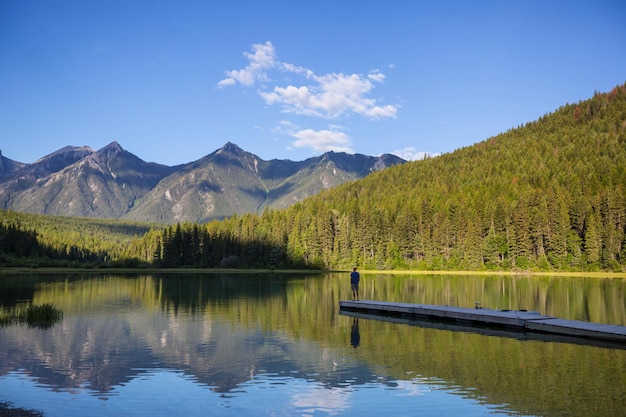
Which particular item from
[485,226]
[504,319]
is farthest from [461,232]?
[504,319]

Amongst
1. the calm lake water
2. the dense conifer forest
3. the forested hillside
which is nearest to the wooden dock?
the calm lake water

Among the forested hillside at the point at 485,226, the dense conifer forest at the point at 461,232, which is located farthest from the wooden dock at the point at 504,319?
the dense conifer forest at the point at 461,232

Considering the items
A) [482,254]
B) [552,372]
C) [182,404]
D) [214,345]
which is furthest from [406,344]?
[482,254]

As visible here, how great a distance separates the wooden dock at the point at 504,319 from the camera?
3131 centimetres

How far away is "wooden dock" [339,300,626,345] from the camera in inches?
1233

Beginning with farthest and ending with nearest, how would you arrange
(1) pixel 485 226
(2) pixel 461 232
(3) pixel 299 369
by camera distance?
(2) pixel 461 232
(1) pixel 485 226
(3) pixel 299 369

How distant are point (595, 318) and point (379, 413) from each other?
1143 inches

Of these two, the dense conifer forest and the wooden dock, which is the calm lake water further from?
the dense conifer forest

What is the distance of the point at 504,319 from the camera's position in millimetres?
37406

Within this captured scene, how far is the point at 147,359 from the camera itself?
2652cm

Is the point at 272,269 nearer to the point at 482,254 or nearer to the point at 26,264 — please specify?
the point at 482,254

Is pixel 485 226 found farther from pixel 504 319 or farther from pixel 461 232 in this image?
pixel 504 319

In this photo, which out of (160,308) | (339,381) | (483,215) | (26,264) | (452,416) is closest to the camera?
(452,416)

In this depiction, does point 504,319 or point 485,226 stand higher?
point 485,226
